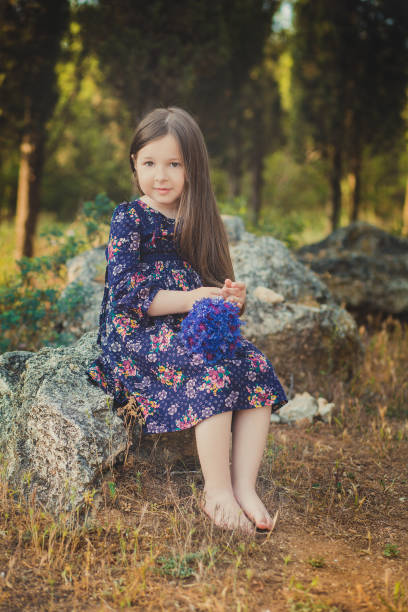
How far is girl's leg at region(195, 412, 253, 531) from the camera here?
245cm

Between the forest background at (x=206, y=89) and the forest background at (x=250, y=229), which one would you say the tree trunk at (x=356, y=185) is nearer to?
the forest background at (x=206, y=89)

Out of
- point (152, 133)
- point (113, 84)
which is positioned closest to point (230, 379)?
point (152, 133)

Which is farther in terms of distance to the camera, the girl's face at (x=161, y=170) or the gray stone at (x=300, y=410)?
the gray stone at (x=300, y=410)

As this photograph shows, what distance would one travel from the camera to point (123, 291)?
276 centimetres

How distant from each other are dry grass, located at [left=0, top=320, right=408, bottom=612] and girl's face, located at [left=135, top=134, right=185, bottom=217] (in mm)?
1333

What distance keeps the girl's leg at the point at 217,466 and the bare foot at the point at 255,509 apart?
1.9 inches

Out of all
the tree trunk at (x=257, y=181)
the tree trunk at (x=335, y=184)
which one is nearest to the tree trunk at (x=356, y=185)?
the tree trunk at (x=335, y=184)

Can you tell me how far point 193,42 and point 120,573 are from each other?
295 inches

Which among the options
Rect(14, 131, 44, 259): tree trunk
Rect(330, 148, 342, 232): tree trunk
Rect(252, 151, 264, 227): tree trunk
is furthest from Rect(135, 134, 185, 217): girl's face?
Rect(252, 151, 264, 227): tree trunk

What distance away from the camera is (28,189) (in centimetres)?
786

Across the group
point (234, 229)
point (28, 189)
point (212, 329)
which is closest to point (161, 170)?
point (212, 329)

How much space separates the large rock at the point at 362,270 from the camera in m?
5.96

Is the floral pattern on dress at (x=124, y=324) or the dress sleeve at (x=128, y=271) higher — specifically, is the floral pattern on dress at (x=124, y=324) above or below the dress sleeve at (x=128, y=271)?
below

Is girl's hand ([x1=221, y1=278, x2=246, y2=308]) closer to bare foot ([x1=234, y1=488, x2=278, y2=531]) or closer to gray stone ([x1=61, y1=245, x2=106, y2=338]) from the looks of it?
bare foot ([x1=234, y1=488, x2=278, y2=531])
